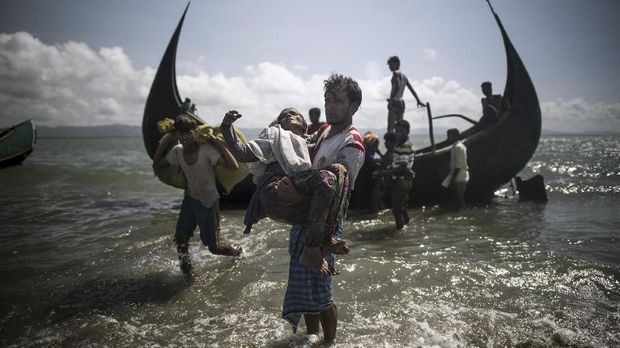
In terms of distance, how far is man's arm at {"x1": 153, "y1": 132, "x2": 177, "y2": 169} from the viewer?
396 cm

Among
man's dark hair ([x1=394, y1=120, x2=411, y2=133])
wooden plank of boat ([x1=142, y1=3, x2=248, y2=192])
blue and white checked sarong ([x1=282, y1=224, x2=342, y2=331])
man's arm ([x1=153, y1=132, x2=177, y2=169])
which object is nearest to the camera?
blue and white checked sarong ([x1=282, y1=224, x2=342, y2=331])

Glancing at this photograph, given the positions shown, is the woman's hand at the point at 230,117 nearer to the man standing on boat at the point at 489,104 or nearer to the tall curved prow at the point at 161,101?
the tall curved prow at the point at 161,101

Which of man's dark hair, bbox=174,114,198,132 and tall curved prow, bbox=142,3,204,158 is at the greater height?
tall curved prow, bbox=142,3,204,158

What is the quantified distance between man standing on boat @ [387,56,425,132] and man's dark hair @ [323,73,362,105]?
21.2 feet

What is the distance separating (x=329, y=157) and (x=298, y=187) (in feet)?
1.02

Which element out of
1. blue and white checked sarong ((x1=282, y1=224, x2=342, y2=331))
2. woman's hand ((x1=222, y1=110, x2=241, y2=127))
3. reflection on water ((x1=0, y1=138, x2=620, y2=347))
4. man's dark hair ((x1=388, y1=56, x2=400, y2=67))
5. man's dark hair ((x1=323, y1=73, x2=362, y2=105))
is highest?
man's dark hair ((x1=388, y1=56, x2=400, y2=67))

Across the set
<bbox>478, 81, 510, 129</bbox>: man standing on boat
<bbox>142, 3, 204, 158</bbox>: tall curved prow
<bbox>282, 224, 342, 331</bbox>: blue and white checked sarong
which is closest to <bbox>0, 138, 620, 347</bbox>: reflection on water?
<bbox>282, 224, 342, 331</bbox>: blue and white checked sarong

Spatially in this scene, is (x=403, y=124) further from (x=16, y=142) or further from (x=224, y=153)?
(x=16, y=142)

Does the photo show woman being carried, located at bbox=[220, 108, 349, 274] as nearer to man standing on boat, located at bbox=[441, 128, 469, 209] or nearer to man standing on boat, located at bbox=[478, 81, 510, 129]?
man standing on boat, located at bbox=[441, 128, 469, 209]

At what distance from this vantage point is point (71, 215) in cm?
808

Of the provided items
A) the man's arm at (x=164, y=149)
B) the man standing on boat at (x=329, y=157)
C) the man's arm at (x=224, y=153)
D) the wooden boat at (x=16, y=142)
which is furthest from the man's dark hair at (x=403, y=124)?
the wooden boat at (x=16, y=142)

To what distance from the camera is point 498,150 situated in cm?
925

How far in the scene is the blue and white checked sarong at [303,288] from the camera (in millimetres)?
2309

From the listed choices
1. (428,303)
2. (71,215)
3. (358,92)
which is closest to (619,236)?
(428,303)
